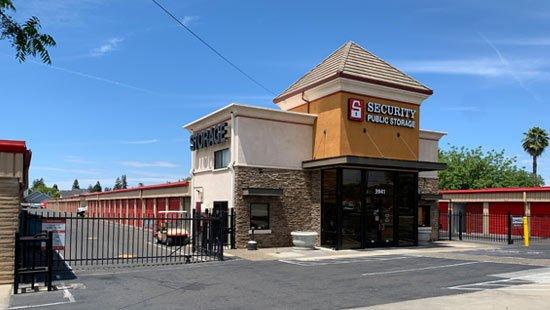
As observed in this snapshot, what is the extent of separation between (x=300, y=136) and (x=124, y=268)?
481 inches

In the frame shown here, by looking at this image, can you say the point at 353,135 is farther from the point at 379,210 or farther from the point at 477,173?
the point at 477,173

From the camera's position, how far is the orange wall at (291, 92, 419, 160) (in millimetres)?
25250

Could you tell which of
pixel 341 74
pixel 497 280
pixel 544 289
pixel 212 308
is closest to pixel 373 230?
pixel 341 74

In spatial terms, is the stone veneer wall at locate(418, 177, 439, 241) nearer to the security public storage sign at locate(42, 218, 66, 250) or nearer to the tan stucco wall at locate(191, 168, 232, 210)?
the tan stucco wall at locate(191, 168, 232, 210)

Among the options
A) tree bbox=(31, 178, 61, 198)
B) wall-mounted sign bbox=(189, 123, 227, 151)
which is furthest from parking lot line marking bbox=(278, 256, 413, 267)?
tree bbox=(31, 178, 61, 198)

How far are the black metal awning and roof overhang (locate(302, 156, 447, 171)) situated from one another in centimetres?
218

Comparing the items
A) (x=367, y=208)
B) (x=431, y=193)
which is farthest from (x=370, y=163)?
(x=431, y=193)

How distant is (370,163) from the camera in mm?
24734

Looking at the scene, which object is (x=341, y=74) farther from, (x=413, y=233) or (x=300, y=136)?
(x=413, y=233)

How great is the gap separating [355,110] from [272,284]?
13.1 metres

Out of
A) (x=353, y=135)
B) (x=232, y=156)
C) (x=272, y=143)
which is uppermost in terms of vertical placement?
(x=353, y=135)

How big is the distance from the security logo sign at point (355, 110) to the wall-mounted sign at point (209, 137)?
6169 mm

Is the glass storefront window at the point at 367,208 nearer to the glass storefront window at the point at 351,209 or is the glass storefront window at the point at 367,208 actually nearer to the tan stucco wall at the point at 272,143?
the glass storefront window at the point at 351,209

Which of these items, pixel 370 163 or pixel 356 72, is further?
pixel 356 72
